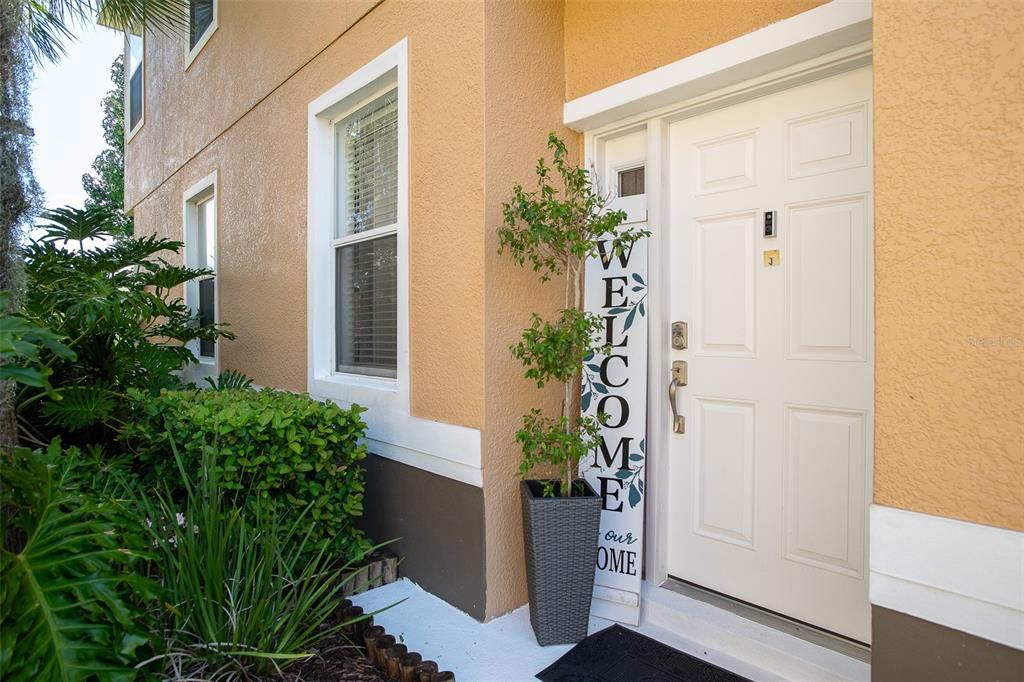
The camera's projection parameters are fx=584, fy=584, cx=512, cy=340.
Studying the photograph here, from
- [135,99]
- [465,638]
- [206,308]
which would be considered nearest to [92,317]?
[465,638]

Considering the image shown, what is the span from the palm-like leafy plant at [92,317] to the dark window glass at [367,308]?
3.88 ft

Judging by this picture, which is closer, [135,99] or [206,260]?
[206,260]

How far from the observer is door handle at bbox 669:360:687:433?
284 centimetres

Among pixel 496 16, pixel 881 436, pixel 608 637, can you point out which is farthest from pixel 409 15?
pixel 608 637

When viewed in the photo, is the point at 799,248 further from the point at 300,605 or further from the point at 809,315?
the point at 300,605

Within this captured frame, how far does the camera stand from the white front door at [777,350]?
235 cm

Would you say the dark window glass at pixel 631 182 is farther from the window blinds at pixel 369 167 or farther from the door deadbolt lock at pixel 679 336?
the window blinds at pixel 369 167

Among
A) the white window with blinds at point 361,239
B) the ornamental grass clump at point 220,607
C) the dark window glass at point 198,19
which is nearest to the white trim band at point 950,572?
the ornamental grass clump at point 220,607

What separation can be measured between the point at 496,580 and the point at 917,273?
2185mm

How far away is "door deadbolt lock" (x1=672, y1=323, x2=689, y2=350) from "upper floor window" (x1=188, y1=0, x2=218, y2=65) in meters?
5.90

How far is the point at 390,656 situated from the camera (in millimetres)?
2305

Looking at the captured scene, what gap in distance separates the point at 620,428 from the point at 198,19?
686 cm

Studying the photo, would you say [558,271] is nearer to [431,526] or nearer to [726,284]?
[726,284]

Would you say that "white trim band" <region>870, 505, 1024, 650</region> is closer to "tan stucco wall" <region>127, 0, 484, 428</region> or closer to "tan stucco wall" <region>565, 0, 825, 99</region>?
"tan stucco wall" <region>127, 0, 484, 428</region>
